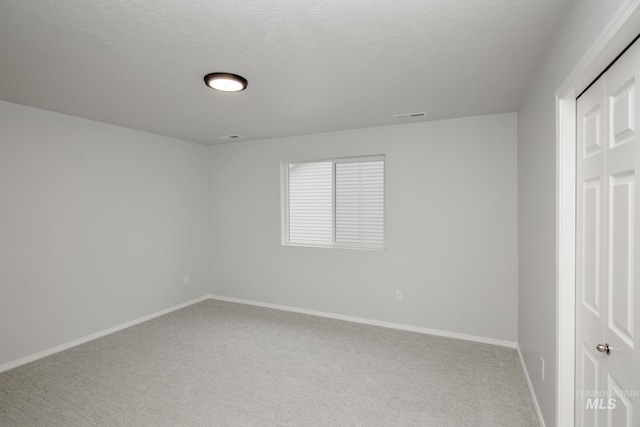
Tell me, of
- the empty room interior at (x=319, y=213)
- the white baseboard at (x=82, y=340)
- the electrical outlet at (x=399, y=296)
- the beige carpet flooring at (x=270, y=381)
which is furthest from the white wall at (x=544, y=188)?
the white baseboard at (x=82, y=340)

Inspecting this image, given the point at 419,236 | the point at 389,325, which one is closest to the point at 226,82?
the point at 419,236

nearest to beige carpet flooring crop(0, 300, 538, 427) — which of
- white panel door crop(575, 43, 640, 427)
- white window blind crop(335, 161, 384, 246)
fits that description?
white panel door crop(575, 43, 640, 427)

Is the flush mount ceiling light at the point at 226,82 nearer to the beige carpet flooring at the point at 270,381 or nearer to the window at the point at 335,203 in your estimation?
the window at the point at 335,203

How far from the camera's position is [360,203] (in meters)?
4.37

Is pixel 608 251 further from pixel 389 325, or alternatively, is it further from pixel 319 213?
pixel 319 213

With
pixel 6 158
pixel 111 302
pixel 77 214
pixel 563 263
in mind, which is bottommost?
pixel 111 302

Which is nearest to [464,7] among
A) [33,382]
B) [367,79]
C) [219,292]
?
[367,79]

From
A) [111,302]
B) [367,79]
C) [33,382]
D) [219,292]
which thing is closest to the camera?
[367,79]

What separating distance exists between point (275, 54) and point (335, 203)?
263 cm

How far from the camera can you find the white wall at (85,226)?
3129 millimetres

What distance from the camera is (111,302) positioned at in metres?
3.96

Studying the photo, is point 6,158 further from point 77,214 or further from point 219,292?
point 219,292

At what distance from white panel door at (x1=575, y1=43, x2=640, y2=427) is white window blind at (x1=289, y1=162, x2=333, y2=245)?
10.2ft

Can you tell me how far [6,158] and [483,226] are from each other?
4798mm
